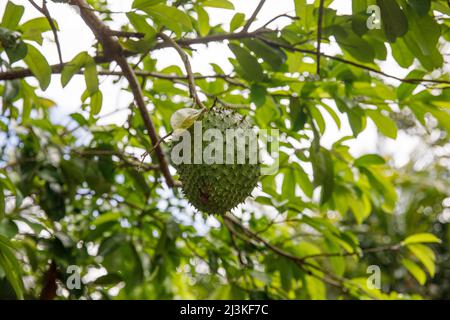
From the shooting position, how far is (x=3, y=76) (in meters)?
1.81

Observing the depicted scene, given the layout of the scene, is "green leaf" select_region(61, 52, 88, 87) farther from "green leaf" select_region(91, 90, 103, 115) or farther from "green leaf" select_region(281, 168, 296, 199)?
"green leaf" select_region(281, 168, 296, 199)

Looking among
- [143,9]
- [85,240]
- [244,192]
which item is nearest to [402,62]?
[244,192]

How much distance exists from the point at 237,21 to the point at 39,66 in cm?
67

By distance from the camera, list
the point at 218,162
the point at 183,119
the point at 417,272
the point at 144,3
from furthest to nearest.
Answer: the point at 417,272
the point at 144,3
the point at 218,162
the point at 183,119

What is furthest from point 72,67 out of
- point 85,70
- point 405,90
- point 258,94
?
point 405,90

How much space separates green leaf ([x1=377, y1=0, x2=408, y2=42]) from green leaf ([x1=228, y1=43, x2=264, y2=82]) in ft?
1.55

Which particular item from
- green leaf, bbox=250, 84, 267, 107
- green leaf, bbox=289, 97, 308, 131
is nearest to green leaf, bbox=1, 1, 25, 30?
green leaf, bbox=250, 84, 267, 107

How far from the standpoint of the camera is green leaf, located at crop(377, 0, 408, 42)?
4.87ft

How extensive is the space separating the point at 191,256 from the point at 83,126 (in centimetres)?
79

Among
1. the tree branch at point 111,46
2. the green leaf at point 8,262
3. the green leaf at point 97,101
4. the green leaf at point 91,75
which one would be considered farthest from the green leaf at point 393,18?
the green leaf at point 8,262

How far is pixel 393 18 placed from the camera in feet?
4.91

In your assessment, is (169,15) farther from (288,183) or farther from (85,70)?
(288,183)

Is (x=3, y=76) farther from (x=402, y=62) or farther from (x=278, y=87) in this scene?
(x=402, y=62)

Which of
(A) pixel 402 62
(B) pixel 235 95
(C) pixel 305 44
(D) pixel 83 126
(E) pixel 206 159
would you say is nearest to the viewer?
(E) pixel 206 159
